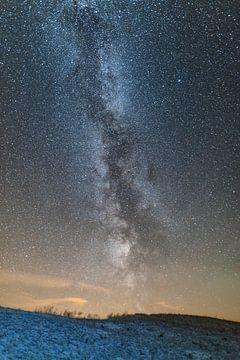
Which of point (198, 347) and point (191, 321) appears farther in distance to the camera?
point (191, 321)

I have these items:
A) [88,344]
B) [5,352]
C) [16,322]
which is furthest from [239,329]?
[5,352]

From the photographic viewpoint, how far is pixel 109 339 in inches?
429

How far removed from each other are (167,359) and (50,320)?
378 cm

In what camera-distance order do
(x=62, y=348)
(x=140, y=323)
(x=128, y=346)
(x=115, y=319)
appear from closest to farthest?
(x=62, y=348)
(x=128, y=346)
(x=140, y=323)
(x=115, y=319)

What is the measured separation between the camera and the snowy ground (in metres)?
9.66

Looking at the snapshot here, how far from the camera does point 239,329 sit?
13977 millimetres

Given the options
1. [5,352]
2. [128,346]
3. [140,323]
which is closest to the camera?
[5,352]

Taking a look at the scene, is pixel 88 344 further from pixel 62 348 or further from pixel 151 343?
pixel 151 343

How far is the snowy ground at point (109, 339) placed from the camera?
9.66 m

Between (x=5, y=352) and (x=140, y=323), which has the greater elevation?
(x=140, y=323)

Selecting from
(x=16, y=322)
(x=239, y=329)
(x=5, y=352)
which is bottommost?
(x=5, y=352)

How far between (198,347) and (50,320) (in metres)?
3.98

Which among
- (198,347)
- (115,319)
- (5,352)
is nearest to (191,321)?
(115,319)

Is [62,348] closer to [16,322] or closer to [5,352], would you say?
[5,352]
